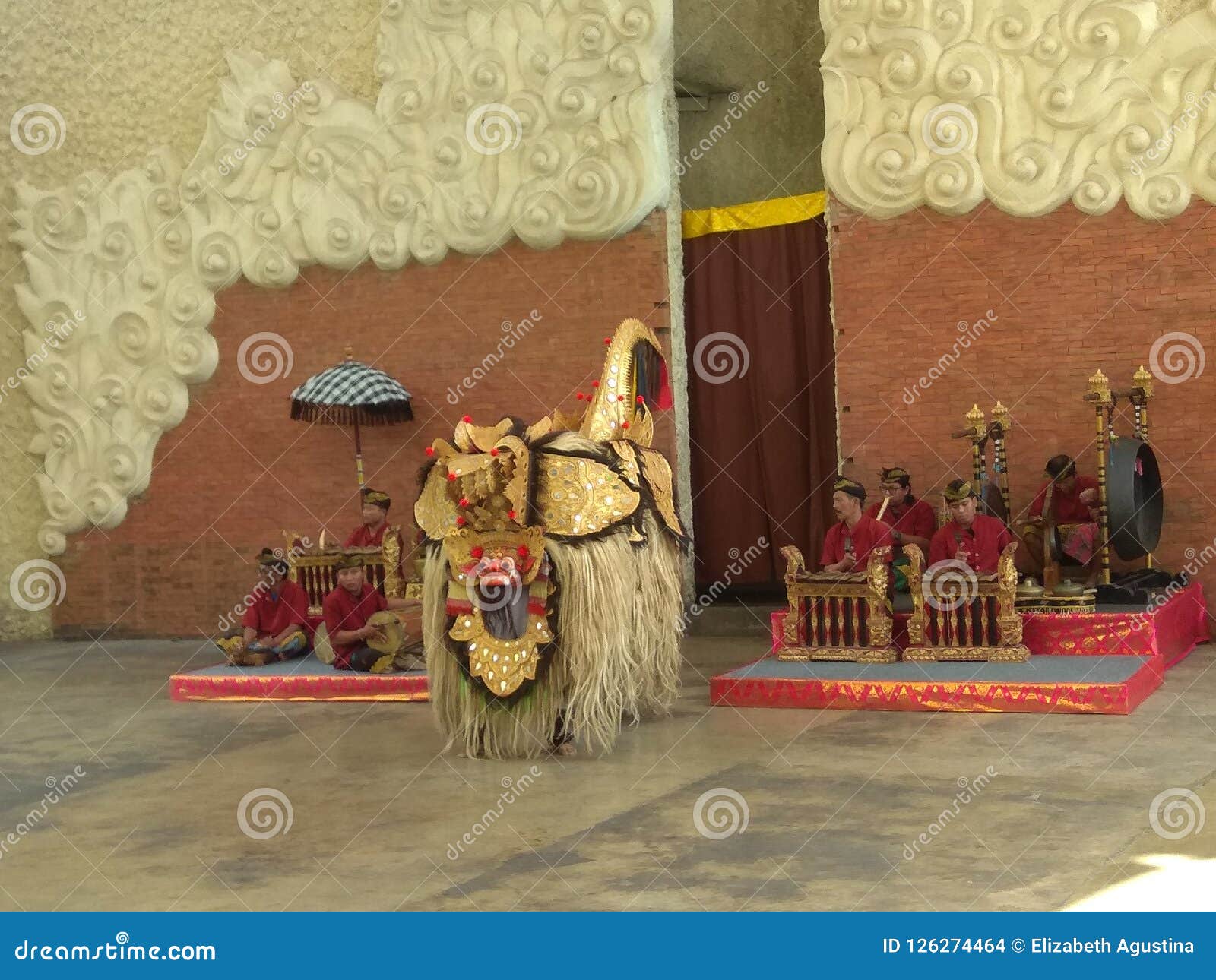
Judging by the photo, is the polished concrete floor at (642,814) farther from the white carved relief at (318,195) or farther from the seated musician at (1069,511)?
the white carved relief at (318,195)

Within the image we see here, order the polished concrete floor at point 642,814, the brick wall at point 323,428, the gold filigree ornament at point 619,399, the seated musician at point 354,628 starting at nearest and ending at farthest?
the polished concrete floor at point 642,814 < the gold filigree ornament at point 619,399 < the seated musician at point 354,628 < the brick wall at point 323,428

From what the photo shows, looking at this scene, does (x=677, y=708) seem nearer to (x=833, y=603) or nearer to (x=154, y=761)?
(x=833, y=603)

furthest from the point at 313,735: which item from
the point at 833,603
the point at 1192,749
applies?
the point at 1192,749

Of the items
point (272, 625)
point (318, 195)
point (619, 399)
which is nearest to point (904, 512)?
point (619, 399)

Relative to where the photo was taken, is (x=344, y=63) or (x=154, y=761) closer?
(x=154, y=761)

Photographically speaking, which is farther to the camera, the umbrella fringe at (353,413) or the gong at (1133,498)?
the umbrella fringe at (353,413)

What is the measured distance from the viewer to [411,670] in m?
8.47

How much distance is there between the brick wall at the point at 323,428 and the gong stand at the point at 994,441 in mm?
2204

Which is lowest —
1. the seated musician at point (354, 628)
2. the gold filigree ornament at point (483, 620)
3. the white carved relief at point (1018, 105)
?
the seated musician at point (354, 628)

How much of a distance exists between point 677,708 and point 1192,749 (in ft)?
8.45

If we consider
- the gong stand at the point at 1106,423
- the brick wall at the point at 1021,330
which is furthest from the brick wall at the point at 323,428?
the gong stand at the point at 1106,423

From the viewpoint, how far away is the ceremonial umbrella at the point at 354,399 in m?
10.1

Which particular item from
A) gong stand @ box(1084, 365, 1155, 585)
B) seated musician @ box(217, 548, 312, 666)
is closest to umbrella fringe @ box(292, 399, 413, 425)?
seated musician @ box(217, 548, 312, 666)

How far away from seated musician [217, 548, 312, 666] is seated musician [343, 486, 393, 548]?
0.75 meters
